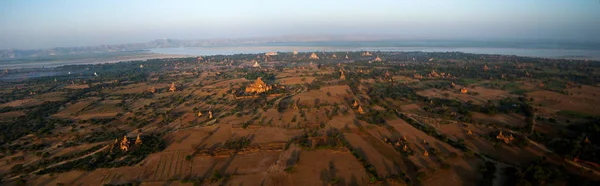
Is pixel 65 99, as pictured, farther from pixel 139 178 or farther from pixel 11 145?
pixel 139 178

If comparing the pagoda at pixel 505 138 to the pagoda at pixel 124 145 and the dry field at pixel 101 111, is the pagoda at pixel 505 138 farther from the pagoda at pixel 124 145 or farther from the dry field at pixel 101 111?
the dry field at pixel 101 111

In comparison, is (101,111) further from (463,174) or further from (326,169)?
(463,174)

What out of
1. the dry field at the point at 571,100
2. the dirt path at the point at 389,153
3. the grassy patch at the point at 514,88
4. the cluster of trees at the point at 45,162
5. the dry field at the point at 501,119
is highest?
the grassy patch at the point at 514,88

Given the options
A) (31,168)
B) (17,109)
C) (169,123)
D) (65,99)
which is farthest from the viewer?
(65,99)

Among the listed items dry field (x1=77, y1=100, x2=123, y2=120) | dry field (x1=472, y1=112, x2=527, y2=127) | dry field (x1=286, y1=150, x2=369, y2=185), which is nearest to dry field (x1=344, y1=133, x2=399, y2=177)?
dry field (x1=286, y1=150, x2=369, y2=185)

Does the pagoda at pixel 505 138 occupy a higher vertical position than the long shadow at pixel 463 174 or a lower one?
higher

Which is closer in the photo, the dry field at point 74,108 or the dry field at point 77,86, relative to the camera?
the dry field at point 74,108

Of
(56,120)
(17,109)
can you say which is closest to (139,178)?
(56,120)

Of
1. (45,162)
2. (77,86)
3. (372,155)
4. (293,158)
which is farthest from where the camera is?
(77,86)

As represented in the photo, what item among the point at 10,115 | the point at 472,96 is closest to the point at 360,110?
the point at 472,96

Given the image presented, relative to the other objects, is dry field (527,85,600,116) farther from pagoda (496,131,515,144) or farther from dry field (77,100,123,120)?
dry field (77,100,123,120)

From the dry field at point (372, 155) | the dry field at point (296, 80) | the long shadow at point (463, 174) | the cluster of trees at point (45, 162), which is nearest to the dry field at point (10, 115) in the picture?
the cluster of trees at point (45, 162)
